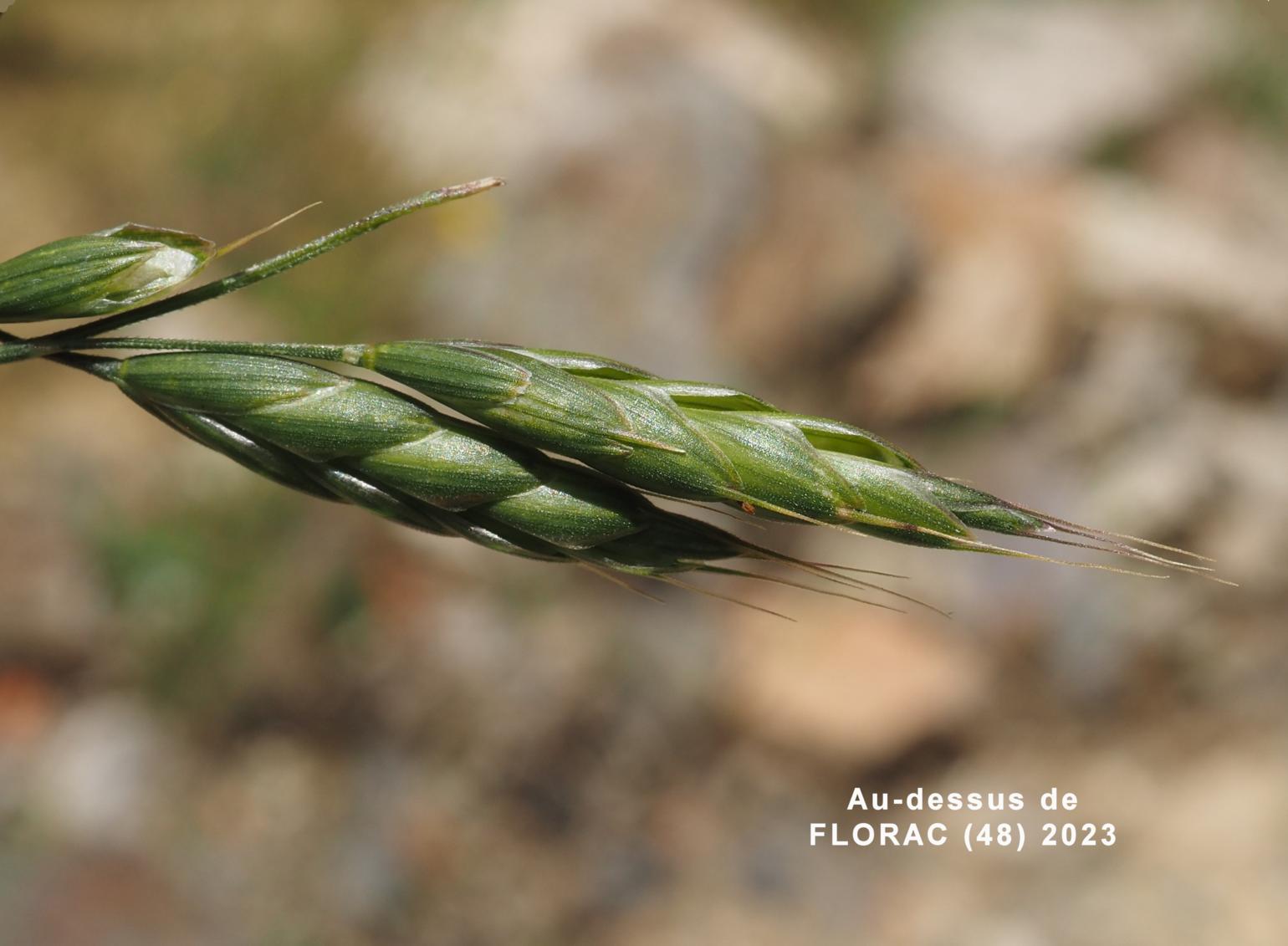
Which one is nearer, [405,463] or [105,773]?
[405,463]

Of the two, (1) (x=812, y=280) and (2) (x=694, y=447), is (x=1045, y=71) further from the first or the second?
(2) (x=694, y=447)

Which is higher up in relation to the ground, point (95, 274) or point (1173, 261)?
point (1173, 261)

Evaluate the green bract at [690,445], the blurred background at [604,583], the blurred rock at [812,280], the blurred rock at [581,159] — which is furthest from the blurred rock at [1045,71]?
the green bract at [690,445]

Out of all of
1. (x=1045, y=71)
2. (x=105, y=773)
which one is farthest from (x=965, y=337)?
(x=105, y=773)

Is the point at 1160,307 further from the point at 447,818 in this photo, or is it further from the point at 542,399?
the point at 542,399

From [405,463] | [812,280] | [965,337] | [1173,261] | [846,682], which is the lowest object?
[405,463]

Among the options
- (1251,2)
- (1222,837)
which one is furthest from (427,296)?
(1251,2)

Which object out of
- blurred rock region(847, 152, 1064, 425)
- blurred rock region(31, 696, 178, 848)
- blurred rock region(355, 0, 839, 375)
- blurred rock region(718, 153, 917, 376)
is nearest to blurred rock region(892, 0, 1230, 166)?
blurred rock region(847, 152, 1064, 425)
